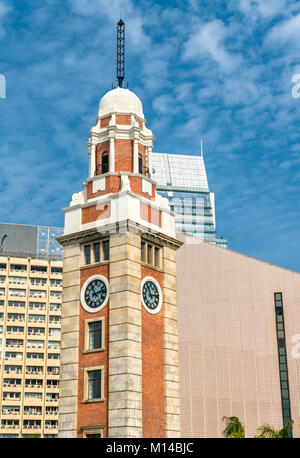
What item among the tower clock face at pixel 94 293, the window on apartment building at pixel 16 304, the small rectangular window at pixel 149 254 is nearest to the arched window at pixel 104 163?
the small rectangular window at pixel 149 254

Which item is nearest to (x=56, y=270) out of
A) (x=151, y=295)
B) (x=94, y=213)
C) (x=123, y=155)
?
(x=123, y=155)

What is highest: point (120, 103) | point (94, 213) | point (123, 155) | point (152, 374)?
point (120, 103)

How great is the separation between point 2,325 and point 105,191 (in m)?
75.1

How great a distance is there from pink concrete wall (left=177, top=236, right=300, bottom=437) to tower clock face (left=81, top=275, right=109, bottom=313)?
3114 centimetres

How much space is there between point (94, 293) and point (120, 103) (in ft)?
51.6

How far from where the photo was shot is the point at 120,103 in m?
51.6

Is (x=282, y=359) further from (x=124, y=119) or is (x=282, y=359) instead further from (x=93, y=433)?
(x=93, y=433)

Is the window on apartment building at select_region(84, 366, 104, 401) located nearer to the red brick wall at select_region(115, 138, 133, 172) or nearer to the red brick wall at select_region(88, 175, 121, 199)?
the red brick wall at select_region(88, 175, 121, 199)

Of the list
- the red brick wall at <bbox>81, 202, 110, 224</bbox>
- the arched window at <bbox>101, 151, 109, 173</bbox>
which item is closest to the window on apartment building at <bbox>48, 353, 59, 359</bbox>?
the arched window at <bbox>101, 151, 109, 173</bbox>

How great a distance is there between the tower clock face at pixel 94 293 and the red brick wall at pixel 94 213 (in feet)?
14.3
